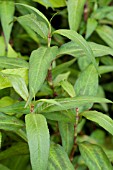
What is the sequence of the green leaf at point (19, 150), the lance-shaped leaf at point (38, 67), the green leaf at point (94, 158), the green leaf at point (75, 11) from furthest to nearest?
the green leaf at point (75, 11)
the green leaf at point (19, 150)
the green leaf at point (94, 158)
the lance-shaped leaf at point (38, 67)

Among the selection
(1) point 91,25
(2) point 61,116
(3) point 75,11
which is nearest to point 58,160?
(2) point 61,116

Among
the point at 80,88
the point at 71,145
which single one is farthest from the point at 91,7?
the point at 71,145

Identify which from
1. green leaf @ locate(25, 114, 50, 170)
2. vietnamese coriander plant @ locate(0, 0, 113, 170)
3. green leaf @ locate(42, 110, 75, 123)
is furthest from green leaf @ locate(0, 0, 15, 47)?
green leaf @ locate(25, 114, 50, 170)

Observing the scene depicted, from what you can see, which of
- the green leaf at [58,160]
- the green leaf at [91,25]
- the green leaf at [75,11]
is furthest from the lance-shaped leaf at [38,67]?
the green leaf at [91,25]

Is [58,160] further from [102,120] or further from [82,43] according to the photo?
[82,43]

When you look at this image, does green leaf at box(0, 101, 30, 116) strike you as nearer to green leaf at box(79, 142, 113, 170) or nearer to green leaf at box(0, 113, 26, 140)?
green leaf at box(0, 113, 26, 140)

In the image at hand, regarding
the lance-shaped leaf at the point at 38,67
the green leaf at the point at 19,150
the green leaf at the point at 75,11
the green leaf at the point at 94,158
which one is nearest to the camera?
the lance-shaped leaf at the point at 38,67

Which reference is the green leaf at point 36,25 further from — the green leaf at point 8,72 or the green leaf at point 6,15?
the green leaf at point 6,15
